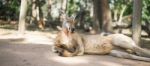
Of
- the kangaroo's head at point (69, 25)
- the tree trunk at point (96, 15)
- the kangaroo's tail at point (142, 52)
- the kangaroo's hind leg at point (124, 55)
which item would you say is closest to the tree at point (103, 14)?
the tree trunk at point (96, 15)

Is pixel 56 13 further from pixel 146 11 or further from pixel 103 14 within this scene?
pixel 103 14

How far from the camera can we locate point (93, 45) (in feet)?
28.6

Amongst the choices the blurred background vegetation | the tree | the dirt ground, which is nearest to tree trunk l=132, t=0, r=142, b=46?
the dirt ground

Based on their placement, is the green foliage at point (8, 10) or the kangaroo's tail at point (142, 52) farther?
the green foliage at point (8, 10)

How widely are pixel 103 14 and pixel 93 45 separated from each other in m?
4.82

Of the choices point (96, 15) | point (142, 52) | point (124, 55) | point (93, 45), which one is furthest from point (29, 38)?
point (142, 52)

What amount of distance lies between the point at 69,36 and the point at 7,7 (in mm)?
24739

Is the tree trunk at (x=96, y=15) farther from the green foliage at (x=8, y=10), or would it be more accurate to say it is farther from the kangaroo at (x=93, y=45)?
the green foliage at (x=8, y=10)

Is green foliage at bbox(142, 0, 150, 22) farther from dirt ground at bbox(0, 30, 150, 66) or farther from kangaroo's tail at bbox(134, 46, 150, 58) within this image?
dirt ground at bbox(0, 30, 150, 66)

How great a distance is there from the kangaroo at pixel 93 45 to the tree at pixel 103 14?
13.6 ft

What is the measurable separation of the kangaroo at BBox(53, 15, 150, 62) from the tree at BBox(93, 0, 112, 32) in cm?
415

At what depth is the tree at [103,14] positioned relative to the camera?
43.3 feet

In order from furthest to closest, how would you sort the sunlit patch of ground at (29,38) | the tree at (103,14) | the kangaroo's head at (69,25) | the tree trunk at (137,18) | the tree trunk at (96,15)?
the tree trunk at (96,15)
the tree at (103,14)
the sunlit patch of ground at (29,38)
the tree trunk at (137,18)
the kangaroo's head at (69,25)

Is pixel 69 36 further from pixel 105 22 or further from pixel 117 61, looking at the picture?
pixel 105 22
